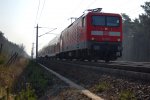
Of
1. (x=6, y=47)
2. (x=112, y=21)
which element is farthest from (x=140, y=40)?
(x=112, y=21)

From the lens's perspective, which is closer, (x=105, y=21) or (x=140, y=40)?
(x=105, y=21)

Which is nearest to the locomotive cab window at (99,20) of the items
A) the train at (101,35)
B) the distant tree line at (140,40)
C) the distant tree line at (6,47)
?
the train at (101,35)

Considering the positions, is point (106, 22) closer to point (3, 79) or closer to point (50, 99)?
point (3, 79)

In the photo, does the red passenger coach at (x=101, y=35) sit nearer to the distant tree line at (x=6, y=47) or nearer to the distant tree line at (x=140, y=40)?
the distant tree line at (x=6, y=47)

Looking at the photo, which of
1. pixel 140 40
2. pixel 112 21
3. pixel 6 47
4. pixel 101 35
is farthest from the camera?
pixel 140 40

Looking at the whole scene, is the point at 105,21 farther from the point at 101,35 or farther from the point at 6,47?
the point at 6,47

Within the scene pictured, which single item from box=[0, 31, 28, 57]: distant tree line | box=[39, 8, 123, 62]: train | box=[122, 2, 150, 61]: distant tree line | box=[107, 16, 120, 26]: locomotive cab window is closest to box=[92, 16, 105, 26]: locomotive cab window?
box=[39, 8, 123, 62]: train

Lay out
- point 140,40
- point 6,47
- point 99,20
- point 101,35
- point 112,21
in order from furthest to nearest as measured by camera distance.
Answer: point 140,40 < point 6,47 < point 112,21 < point 99,20 < point 101,35

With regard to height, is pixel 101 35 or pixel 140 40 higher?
pixel 140 40

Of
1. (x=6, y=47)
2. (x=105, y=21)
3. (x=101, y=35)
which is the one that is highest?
(x=105, y=21)

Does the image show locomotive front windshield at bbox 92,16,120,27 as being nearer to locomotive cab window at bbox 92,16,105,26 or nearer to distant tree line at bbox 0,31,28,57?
locomotive cab window at bbox 92,16,105,26

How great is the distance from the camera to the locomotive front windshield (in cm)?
2336

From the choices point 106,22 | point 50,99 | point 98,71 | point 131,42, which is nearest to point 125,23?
point 131,42

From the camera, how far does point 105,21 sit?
77.4 feet
